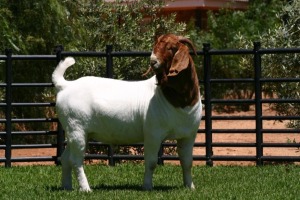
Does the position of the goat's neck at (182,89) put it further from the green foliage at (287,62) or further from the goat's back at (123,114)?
the green foliage at (287,62)

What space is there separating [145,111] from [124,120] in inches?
10.6

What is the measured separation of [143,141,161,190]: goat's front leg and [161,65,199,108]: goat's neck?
1.73ft

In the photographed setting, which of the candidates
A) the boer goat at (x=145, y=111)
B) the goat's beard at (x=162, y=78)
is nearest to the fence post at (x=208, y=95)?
the boer goat at (x=145, y=111)

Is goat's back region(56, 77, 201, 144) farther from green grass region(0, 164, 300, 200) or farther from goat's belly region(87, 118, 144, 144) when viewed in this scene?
green grass region(0, 164, 300, 200)

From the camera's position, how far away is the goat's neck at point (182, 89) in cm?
1188

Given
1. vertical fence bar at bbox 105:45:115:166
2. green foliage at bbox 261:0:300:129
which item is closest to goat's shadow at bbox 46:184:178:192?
vertical fence bar at bbox 105:45:115:166

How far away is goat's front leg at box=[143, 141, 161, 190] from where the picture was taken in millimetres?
11922

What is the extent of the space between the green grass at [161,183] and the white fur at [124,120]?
396mm

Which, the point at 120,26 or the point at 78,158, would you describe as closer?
the point at 78,158

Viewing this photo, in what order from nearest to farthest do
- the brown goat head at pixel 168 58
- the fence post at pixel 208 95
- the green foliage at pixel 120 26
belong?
1. the brown goat head at pixel 168 58
2. the fence post at pixel 208 95
3. the green foliage at pixel 120 26

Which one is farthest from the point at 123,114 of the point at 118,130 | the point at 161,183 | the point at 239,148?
the point at 239,148

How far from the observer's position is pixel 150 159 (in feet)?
39.3

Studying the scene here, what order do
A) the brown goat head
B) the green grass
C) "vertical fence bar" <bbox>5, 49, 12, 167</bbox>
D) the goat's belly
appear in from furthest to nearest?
"vertical fence bar" <bbox>5, 49, 12, 167</bbox> < the goat's belly < the green grass < the brown goat head

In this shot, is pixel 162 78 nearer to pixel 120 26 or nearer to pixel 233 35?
pixel 120 26
